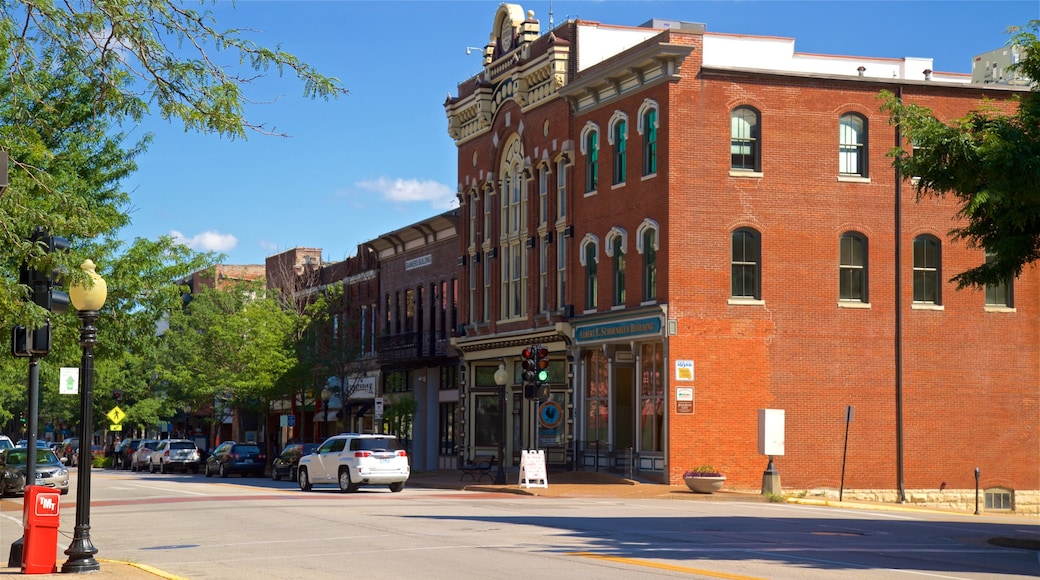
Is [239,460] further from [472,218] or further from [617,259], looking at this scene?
[617,259]

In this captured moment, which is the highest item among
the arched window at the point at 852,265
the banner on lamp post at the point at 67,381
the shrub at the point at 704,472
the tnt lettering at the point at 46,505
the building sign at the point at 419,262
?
the building sign at the point at 419,262

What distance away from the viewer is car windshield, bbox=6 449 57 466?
40.0 meters

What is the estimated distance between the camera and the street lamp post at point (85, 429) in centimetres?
1560

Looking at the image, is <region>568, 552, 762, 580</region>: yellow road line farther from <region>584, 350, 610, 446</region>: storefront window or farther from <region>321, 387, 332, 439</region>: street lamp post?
<region>321, 387, 332, 439</region>: street lamp post

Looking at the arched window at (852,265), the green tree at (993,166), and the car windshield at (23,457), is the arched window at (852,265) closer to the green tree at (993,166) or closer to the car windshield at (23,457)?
the green tree at (993,166)

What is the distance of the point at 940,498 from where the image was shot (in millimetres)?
40906

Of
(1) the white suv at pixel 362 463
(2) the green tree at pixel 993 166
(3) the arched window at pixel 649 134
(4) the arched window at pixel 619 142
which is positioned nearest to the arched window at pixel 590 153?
(4) the arched window at pixel 619 142

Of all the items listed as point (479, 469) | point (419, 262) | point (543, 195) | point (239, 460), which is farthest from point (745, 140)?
point (239, 460)

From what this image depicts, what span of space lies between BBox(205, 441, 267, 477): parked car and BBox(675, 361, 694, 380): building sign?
22158 mm

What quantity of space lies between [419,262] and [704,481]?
89.2ft

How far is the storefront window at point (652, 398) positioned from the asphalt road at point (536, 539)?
8100 mm

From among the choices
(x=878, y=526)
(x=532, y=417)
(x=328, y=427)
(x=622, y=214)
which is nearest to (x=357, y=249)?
(x=328, y=427)

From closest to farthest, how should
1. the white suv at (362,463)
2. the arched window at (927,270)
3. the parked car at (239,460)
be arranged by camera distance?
the white suv at (362,463), the arched window at (927,270), the parked car at (239,460)

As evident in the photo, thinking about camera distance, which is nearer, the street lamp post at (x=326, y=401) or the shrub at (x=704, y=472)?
the shrub at (x=704, y=472)
